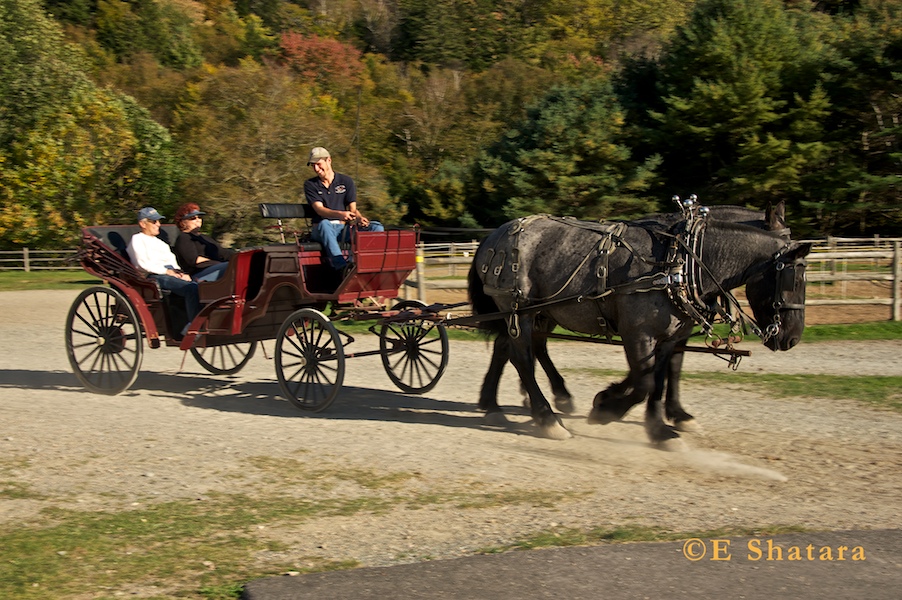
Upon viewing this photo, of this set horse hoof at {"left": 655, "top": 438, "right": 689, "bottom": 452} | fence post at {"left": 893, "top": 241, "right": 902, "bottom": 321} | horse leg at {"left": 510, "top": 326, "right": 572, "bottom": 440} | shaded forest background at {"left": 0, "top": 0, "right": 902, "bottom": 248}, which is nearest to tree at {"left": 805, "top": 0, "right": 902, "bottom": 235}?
shaded forest background at {"left": 0, "top": 0, "right": 902, "bottom": 248}

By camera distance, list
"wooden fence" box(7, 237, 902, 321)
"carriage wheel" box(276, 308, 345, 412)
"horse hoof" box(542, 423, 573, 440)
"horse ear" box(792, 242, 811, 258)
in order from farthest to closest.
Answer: "wooden fence" box(7, 237, 902, 321), "carriage wheel" box(276, 308, 345, 412), "horse hoof" box(542, 423, 573, 440), "horse ear" box(792, 242, 811, 258)

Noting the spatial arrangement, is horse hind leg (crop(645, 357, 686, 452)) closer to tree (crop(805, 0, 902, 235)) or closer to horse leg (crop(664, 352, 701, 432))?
horse leg (crop(664, 352, 701, 432))

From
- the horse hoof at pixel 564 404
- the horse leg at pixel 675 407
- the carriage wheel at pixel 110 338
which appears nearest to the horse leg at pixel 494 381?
the horse hoof at pixel 564 404

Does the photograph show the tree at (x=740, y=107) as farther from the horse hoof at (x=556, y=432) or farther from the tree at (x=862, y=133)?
the horse hoof at (x=556, y=432)

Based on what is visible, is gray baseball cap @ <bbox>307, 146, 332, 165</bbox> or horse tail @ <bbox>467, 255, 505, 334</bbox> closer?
horse tail @ <bbox>467, 255, 505, 334</bbox>

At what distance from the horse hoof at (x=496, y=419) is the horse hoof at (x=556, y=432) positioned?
2.22ft

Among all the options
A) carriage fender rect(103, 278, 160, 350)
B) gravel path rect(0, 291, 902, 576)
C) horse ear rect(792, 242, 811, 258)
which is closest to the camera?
gravel path rect(0, 291, 902, 576)

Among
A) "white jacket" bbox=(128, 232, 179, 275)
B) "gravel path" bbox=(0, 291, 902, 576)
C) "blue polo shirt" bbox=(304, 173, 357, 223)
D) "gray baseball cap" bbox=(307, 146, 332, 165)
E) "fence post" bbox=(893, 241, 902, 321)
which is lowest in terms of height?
"gravel path" bbox=(0, 291, 902, 576)

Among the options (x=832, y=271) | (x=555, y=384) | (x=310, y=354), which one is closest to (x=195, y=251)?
(x=310, y=354)

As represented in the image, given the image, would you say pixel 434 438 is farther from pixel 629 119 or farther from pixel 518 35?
pixel 518 35

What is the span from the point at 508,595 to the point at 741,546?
1.50 m

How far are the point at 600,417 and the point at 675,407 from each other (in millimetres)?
793

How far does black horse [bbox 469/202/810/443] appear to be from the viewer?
25.5 ft

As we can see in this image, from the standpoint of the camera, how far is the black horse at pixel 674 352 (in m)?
8.02
